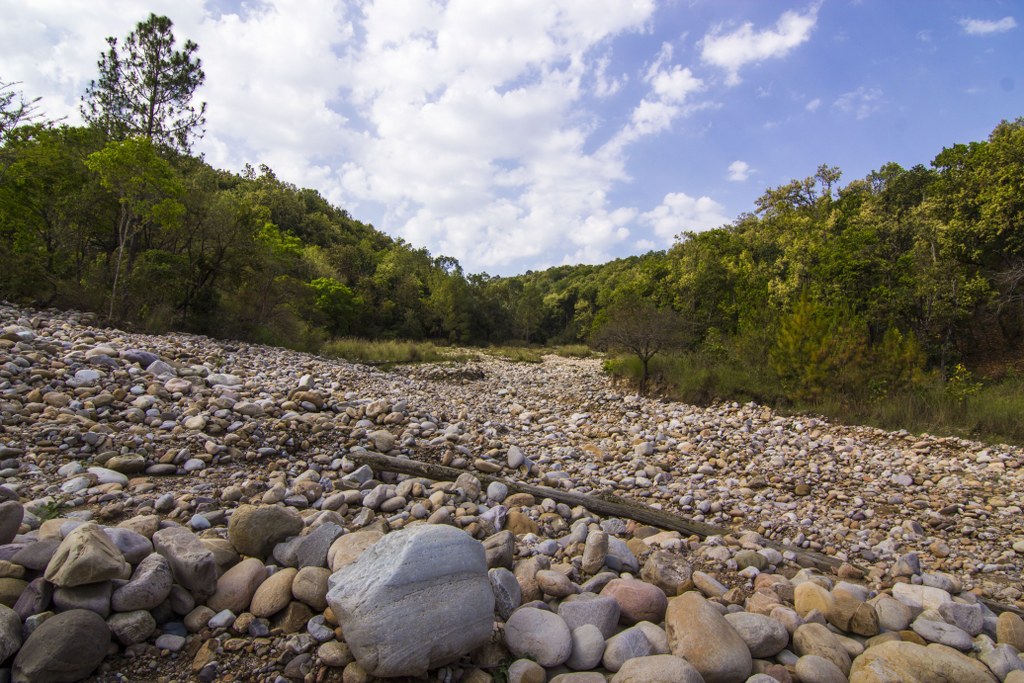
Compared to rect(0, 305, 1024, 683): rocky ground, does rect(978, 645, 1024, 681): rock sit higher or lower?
lower

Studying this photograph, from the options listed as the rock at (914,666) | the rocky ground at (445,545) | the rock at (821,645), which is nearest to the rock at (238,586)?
the rocky ground at (445,545)

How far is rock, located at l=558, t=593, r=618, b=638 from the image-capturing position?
2.65m

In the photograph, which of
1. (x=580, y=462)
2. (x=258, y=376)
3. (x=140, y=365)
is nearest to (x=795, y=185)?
(x=580, y=462)

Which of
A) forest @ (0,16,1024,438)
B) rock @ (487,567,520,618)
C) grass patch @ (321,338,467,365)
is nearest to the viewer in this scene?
rock @ (487,567,520,618)

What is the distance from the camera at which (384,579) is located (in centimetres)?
222

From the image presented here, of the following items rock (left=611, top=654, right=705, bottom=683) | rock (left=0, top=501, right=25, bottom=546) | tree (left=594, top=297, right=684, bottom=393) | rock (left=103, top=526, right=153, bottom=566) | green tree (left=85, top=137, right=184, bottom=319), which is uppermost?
green tree (left=85, top=137, right=184, bottom=319)

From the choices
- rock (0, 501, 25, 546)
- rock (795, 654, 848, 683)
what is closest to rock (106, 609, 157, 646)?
rock (0, 501, 25, 546)

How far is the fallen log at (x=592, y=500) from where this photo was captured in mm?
4520

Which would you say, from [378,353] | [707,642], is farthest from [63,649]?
[378,353]

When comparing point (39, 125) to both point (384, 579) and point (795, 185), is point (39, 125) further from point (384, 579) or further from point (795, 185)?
point (795, 185)

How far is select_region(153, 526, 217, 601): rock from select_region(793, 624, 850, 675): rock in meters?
3.16

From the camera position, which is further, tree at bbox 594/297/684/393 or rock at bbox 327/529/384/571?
tree at bbox 594/297/684/393

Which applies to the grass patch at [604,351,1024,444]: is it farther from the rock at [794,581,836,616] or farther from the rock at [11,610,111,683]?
the rock at [11,610,111,683]

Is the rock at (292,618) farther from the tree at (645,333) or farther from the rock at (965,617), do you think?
the tree at (645,333)
